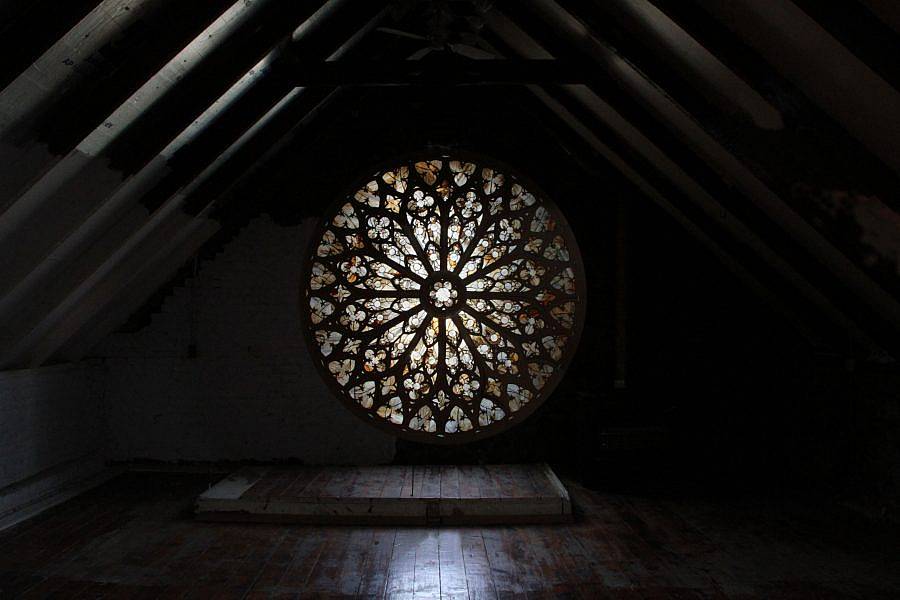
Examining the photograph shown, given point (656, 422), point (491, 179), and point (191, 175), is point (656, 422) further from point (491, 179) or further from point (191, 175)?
point (191, 175)

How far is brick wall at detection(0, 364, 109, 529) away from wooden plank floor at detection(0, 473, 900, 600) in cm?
22

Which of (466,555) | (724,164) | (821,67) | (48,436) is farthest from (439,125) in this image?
(821,67)

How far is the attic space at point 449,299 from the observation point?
322 centimetres

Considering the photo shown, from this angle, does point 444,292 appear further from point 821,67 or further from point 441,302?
point 821,67

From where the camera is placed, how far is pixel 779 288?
5285 millimetres

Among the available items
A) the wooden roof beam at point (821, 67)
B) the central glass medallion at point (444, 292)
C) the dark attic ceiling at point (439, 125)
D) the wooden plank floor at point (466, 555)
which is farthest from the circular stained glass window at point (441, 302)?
the wooden roof beam at point (821, 67)

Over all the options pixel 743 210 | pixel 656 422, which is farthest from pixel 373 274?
pixel 743 210

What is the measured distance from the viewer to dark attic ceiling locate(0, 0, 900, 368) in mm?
2912

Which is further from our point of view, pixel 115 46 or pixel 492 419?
pixel 492 419

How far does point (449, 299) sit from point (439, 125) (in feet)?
4.38

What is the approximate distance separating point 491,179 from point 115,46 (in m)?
3.43

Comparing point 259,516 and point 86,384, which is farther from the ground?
point 86,384

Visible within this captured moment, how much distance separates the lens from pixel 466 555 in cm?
422

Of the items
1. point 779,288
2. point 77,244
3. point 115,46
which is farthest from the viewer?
point 779,288
